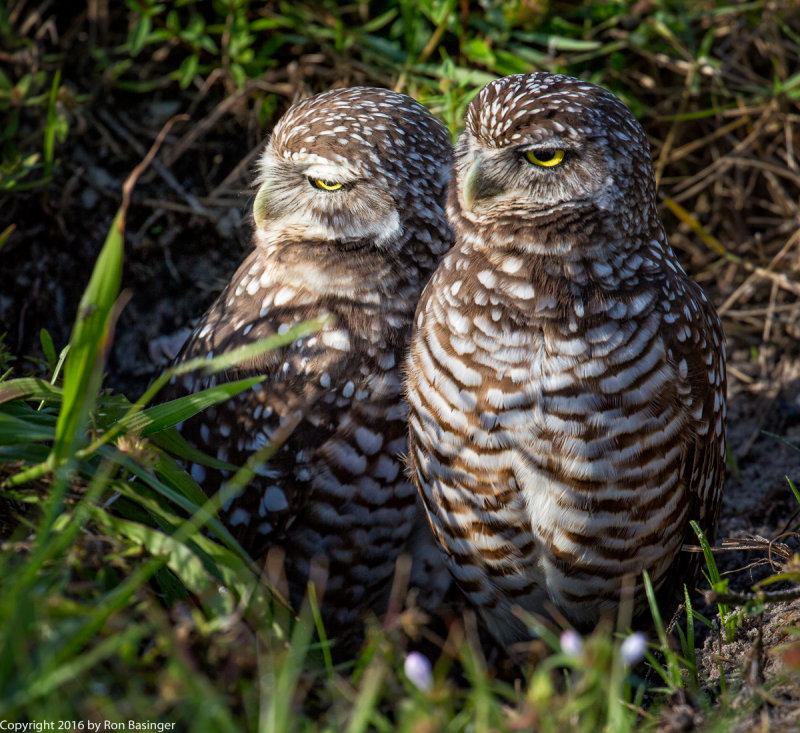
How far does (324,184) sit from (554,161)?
67cm

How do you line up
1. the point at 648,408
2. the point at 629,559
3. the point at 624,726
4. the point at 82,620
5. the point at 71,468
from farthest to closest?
1. the point at 629,559
2. the point at 648,408
3. the point at 71,468
4. the point at 624,726
5. the point at 82,620

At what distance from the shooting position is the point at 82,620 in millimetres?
1507

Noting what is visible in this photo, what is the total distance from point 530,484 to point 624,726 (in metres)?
0.72

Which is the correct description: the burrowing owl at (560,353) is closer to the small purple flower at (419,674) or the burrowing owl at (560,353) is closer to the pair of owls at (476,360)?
the pair of owls at (476,360)

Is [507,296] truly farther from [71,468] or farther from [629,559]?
[71,468]

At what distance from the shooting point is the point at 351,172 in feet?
7.98

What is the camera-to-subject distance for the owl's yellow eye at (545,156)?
7.09ft

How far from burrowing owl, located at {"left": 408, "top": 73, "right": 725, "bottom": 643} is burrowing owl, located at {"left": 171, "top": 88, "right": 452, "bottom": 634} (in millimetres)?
180

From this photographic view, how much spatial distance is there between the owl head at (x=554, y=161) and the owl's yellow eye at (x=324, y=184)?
1.26ft

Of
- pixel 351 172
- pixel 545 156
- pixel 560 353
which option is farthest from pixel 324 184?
pixel 560 353

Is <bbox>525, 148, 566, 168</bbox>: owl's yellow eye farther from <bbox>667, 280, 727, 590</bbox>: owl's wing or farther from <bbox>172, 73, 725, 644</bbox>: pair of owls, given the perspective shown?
<bbox>667, 280, 727, 590</bbox>: owl's wing

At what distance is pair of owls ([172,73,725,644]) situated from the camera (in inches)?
85.8

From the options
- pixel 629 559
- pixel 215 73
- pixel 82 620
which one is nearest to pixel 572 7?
pixel 215 73

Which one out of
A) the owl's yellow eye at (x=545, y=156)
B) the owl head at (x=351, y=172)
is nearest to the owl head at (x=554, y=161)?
the owl's yellow eye at (x=545, y=156)
